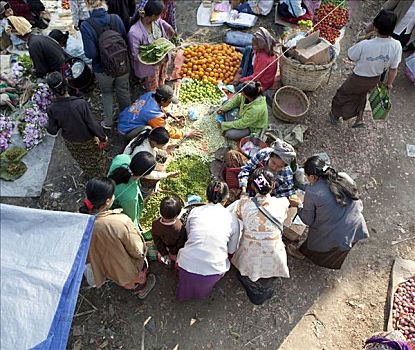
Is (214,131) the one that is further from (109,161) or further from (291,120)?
(109,161)

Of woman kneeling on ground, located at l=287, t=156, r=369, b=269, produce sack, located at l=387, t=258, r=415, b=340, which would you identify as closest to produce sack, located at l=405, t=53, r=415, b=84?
produce sack, located at l=387, t=258, r=415, b=340

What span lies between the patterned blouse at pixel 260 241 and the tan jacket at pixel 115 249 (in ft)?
3.55

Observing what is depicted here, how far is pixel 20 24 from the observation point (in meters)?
7.23

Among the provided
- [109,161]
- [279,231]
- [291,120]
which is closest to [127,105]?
[109,161]

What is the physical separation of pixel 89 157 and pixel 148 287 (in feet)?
6.09

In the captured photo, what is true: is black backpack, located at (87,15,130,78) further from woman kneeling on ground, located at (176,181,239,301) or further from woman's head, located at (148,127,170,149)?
woman kneeling on ground, located at (176,181,239,301)

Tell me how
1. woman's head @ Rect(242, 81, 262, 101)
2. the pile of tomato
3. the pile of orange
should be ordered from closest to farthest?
woman's head @ Rect(242, 81, 262, 101) < the pile of orange < the pile of tomato

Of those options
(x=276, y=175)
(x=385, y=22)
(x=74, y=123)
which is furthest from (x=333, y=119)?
(x=74, y=123)

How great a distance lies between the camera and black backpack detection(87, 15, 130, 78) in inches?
212

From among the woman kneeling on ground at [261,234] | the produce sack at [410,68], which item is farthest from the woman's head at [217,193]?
the produce sack at [410,68]

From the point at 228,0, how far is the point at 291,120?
3371mm

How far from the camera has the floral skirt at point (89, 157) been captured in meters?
5.15

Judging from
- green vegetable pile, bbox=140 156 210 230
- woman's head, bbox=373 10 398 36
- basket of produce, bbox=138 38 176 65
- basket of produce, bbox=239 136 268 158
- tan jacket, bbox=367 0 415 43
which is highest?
woman's head, bbox=373 10 398 36

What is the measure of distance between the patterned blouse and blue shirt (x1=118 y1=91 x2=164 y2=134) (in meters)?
1.92
